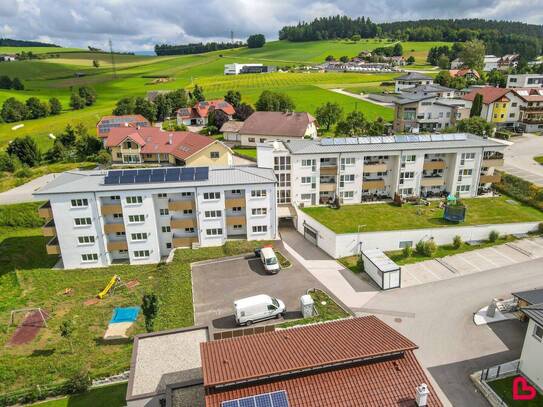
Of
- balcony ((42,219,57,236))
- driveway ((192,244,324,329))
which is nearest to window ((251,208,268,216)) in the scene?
driveway ((192,244,324,329))

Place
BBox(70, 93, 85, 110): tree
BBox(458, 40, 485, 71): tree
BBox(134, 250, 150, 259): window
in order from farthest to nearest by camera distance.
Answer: BBox(458, 40, 485, 71): tree, BBox(70, 93, 85, 110): tree, BBox(134, 250, 150, 259): window

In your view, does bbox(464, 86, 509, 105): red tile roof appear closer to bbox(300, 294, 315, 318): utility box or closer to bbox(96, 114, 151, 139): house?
bbox(96, 114, 151, 139): house

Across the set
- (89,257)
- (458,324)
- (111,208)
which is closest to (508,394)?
(458,324)

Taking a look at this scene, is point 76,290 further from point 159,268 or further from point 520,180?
point 520,180

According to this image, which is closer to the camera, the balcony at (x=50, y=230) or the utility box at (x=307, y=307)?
the utility box at (x=307, y=307)

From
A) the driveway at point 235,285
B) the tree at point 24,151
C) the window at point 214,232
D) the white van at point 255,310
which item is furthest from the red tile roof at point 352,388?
the tree at point 24,151

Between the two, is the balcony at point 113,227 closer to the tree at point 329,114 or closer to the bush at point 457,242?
the bush at point 457,242

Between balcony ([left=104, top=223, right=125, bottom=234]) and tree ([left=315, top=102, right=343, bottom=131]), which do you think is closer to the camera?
balcony ([left=104, top=223, right=125, bottom=234])

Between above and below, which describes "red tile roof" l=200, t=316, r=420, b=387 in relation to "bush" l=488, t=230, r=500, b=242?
above
